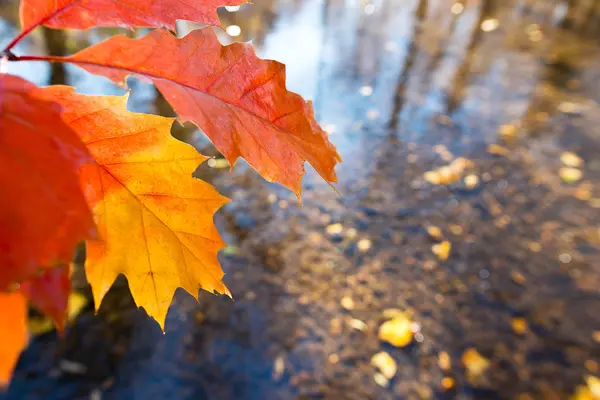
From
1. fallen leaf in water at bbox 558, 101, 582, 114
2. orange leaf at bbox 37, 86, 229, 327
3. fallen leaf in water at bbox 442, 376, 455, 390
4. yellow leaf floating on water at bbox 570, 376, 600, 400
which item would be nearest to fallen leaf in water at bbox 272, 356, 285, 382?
fallen leaf in water at bbox 442, 376, 455, 390

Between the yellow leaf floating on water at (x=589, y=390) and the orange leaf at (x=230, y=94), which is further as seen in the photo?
the yellow leaf floating on water at (x=589, y=390)

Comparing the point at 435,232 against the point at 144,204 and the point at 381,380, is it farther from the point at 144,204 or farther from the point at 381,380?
the point at 144,204

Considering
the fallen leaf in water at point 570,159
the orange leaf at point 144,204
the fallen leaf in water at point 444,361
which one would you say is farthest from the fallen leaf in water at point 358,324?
the fallen leaf in water at point 570,159

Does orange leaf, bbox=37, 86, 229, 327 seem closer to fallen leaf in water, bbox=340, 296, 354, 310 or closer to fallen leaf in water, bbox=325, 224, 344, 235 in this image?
fallen leaf in water, bbox=340, 296, 354, 310

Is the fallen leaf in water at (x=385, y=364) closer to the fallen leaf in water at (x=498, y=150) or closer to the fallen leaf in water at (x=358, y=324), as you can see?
the fallen leaf in water at (x=358, y=324)

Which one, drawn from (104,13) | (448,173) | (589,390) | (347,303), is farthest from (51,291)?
(448,173)

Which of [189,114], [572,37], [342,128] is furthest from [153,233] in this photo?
[572,37]

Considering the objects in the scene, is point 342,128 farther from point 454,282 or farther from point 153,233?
point 153,233
